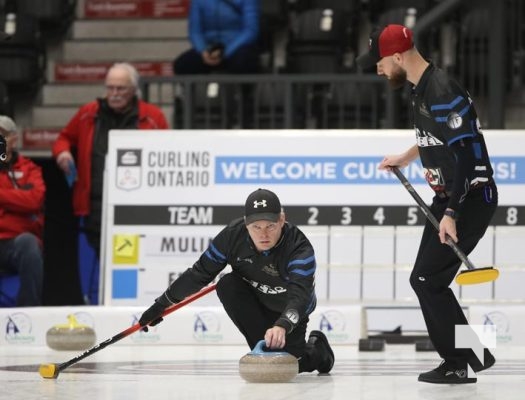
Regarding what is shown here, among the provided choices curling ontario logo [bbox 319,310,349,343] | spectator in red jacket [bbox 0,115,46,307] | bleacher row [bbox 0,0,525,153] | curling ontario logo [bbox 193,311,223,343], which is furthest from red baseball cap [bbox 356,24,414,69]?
bleacher row [bbox 0,0,525,153]

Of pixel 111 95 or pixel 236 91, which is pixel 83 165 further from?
pixel 236 91

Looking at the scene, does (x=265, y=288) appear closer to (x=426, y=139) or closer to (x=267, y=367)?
(x=267, y=367)

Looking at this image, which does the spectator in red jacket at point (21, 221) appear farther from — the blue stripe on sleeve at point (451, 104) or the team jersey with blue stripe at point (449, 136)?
the blue stripe on sleeve at point (451, 104)

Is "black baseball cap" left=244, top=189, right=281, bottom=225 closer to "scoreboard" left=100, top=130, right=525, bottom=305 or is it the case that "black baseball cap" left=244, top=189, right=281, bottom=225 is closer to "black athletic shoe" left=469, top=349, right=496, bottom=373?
"black athletic shoe" left=469, top=349, right=496, bottom=373

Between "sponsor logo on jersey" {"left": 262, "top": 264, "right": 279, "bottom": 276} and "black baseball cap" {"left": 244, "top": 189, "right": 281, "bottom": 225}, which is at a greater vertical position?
"black baseball cap" {"left": 244, "top": 189, "right": 281, "bottom": 225}

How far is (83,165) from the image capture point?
10172 mm

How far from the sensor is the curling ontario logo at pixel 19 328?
9.08m

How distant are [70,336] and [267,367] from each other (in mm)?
2435

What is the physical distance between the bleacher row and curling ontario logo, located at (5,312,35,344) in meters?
2.22

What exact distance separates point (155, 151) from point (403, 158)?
323 centimetres

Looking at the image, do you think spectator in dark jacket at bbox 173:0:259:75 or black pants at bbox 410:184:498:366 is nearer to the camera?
black pants at bbox 410:184:498:366

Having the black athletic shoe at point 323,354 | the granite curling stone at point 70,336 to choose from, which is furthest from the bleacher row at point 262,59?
the black athletic shoe at point 323,354

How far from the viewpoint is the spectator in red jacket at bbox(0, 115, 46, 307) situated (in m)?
9.56

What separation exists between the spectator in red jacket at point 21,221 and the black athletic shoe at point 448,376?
4.08 meters
